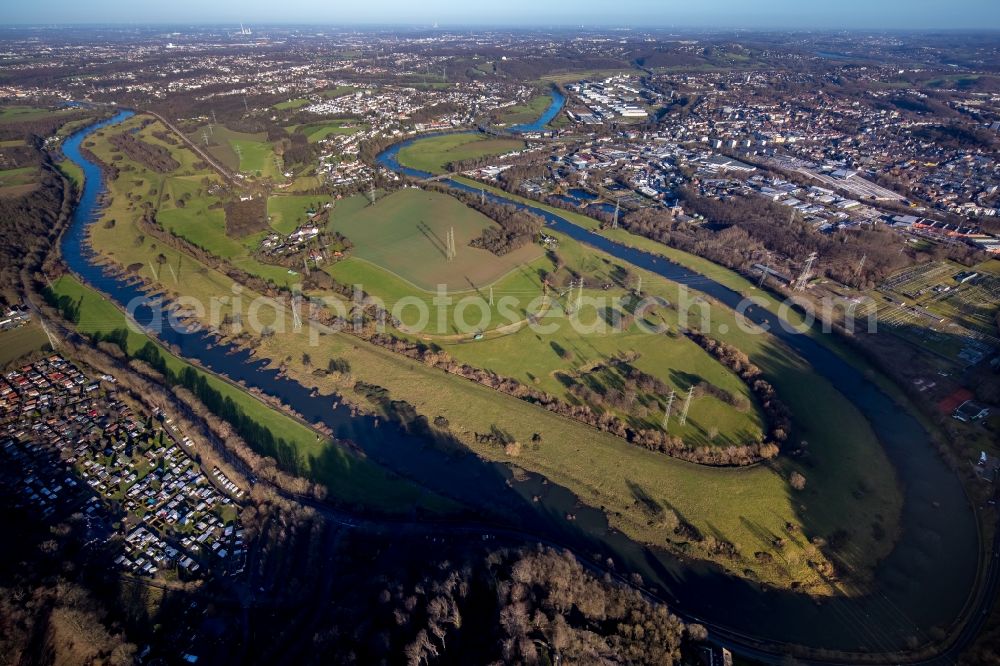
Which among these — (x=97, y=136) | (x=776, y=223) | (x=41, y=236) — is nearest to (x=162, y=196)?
(x=41, y=236)

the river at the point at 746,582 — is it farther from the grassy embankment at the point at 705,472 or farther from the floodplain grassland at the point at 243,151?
the floodplain grassland at the point at 243,151

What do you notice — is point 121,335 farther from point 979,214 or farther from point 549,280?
point 979,214

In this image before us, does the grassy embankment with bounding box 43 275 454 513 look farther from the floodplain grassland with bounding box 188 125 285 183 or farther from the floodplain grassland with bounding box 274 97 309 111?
the floodplain grassland with bounding box 274 97 309 111

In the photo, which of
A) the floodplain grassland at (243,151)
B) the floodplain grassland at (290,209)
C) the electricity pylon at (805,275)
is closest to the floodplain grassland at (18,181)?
the floodplain grassland at (243,151)

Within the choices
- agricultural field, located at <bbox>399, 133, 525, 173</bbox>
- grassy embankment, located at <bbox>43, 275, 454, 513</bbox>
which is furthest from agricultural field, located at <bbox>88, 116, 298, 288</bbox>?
agricultural field, located at <bbox>399, 133, 525, 173</bbox>

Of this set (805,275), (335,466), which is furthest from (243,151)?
(805,275)

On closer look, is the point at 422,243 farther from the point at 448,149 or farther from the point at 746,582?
the point at 448,149

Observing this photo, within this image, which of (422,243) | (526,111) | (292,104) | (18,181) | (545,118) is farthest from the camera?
(526,111)
